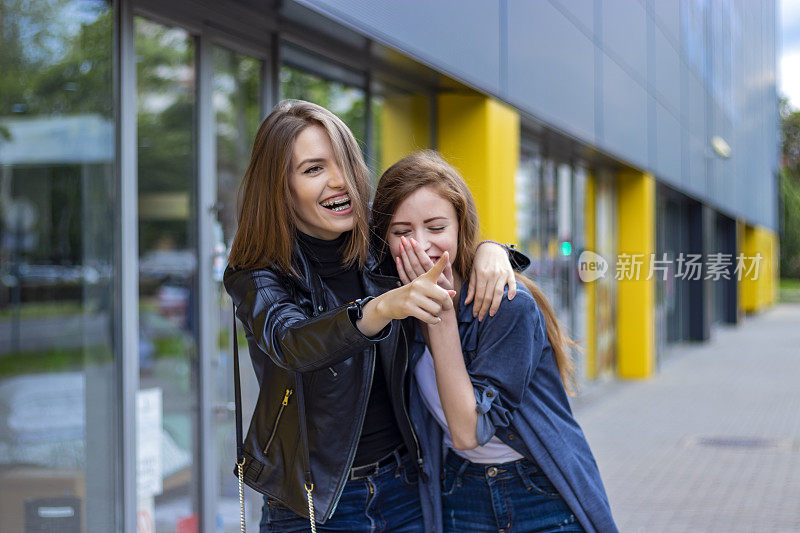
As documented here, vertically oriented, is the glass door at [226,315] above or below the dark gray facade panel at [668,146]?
below

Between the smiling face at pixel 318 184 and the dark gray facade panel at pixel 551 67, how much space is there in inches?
207

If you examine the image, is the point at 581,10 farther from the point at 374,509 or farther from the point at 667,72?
the point at 374,509

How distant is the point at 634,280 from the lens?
13.3 metres

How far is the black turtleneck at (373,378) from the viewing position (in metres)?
2.17

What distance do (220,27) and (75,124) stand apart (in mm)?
6638

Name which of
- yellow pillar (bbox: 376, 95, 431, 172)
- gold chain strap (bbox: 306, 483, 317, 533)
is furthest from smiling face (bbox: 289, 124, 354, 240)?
yellow pillar (bbox: 376, 95, 431, 172)

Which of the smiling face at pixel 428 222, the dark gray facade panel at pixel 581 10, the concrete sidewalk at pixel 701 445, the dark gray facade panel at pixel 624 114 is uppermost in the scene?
the dark gray facade panel at pixel 581 10

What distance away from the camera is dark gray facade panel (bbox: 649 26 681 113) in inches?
527


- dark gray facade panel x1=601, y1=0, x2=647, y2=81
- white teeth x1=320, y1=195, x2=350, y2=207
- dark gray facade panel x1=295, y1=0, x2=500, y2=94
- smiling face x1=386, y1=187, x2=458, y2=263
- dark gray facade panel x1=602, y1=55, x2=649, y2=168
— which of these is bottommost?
smiling face x1=386, y1=187, x2=458, y2=263

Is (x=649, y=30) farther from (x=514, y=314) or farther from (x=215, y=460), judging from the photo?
(x=514, y=314)

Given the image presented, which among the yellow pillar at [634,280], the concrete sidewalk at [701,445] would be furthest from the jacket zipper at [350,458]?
the yellow pillar at [634,280]

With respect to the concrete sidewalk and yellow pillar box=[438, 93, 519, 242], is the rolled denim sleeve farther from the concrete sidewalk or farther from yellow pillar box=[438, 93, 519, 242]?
yellow pillar box=[438, 93, 519, 242]

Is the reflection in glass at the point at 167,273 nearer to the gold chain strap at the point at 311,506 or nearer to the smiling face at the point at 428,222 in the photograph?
the gold chain strap at the point at 311,506

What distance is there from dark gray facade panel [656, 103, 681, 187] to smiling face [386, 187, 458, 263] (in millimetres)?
12154
